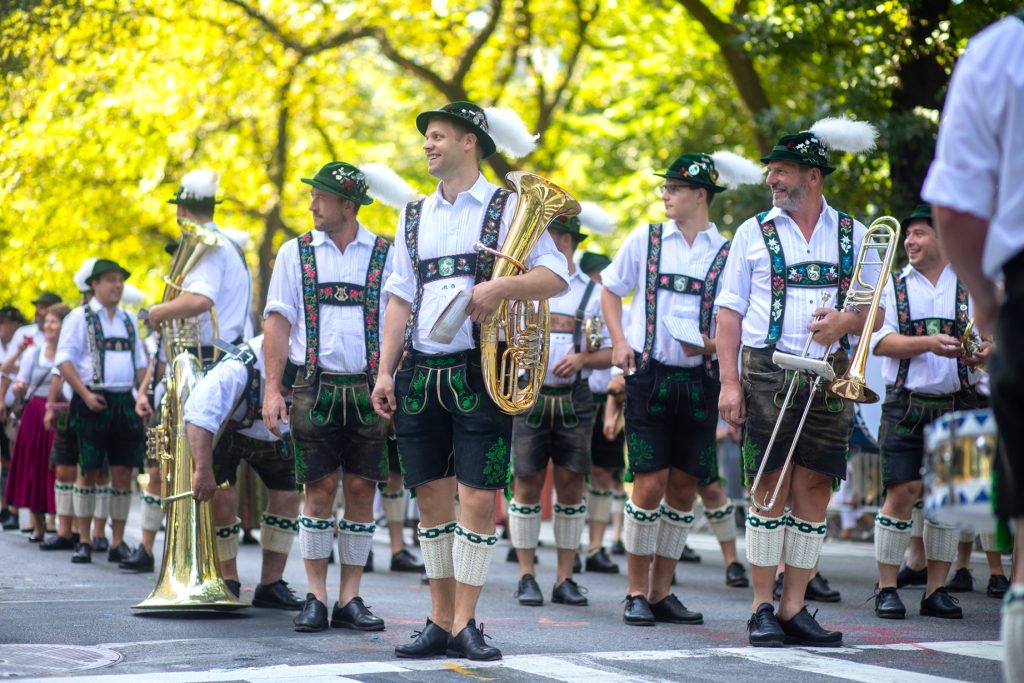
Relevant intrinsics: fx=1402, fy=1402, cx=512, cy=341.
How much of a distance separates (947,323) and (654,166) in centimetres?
1403

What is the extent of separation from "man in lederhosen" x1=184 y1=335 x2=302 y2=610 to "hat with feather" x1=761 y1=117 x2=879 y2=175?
10.5 ft

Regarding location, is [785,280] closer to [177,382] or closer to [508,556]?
[177,382]

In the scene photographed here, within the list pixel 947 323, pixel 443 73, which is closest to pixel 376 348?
pixel 947 323

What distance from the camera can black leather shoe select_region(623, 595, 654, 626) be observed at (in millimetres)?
7719

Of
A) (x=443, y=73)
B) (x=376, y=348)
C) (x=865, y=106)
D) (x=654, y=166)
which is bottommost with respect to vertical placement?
(x=376, y=348)

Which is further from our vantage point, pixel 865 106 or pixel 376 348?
pixel 865 106

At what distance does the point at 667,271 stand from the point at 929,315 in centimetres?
164

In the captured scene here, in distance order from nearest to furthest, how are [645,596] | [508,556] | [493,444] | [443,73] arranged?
[493,444]
[645,596]
[508,556]
[443,73]

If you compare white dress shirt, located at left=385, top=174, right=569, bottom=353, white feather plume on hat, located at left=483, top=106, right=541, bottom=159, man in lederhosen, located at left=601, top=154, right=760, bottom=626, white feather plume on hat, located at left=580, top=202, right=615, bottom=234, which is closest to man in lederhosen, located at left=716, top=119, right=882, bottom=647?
man in lederhosen, located at left=601, top=154, right=760, bottom=626

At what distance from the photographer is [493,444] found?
633 centimetres

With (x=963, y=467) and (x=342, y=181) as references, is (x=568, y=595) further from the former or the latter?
(x=963, y=467)

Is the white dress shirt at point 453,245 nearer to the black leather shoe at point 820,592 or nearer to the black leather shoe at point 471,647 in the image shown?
the black leather shoe at point 471,647

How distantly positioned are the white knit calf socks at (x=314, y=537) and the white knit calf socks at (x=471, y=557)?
142cm

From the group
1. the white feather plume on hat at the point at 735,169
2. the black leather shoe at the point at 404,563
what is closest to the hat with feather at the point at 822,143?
the white feather plume on hat at the point at 735,169
